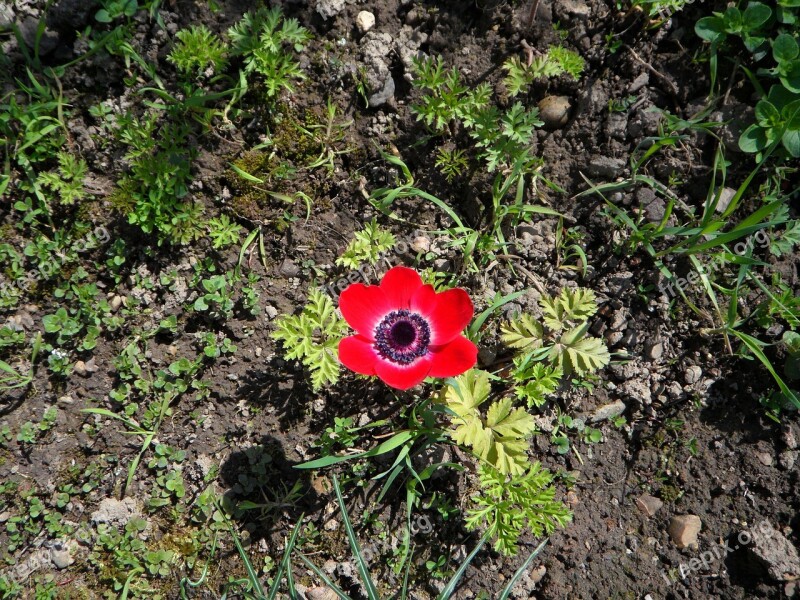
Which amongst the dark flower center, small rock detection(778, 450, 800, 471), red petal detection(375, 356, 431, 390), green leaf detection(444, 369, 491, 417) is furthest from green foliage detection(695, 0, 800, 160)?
red petal detection(375, 356, 431, 390)

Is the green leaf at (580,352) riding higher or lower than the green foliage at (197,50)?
lower

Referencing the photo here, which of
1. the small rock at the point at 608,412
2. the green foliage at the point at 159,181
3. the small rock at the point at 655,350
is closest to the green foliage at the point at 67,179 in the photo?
the green foliage at the point at 159,181

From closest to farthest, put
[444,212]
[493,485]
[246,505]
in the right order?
1. [493,485]
2. [246,505]
3. [444,212]

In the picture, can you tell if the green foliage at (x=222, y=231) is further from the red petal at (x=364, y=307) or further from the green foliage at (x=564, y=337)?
the green foliage at (x=564, y=337)

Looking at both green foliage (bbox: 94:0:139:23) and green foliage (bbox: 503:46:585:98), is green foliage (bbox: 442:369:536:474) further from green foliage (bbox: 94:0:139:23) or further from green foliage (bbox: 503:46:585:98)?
green foliage (bbox: 94:0:139:23)

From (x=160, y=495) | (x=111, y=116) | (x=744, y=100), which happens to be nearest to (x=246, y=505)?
(x=160, y=495)

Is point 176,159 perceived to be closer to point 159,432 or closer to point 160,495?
point 159,432
